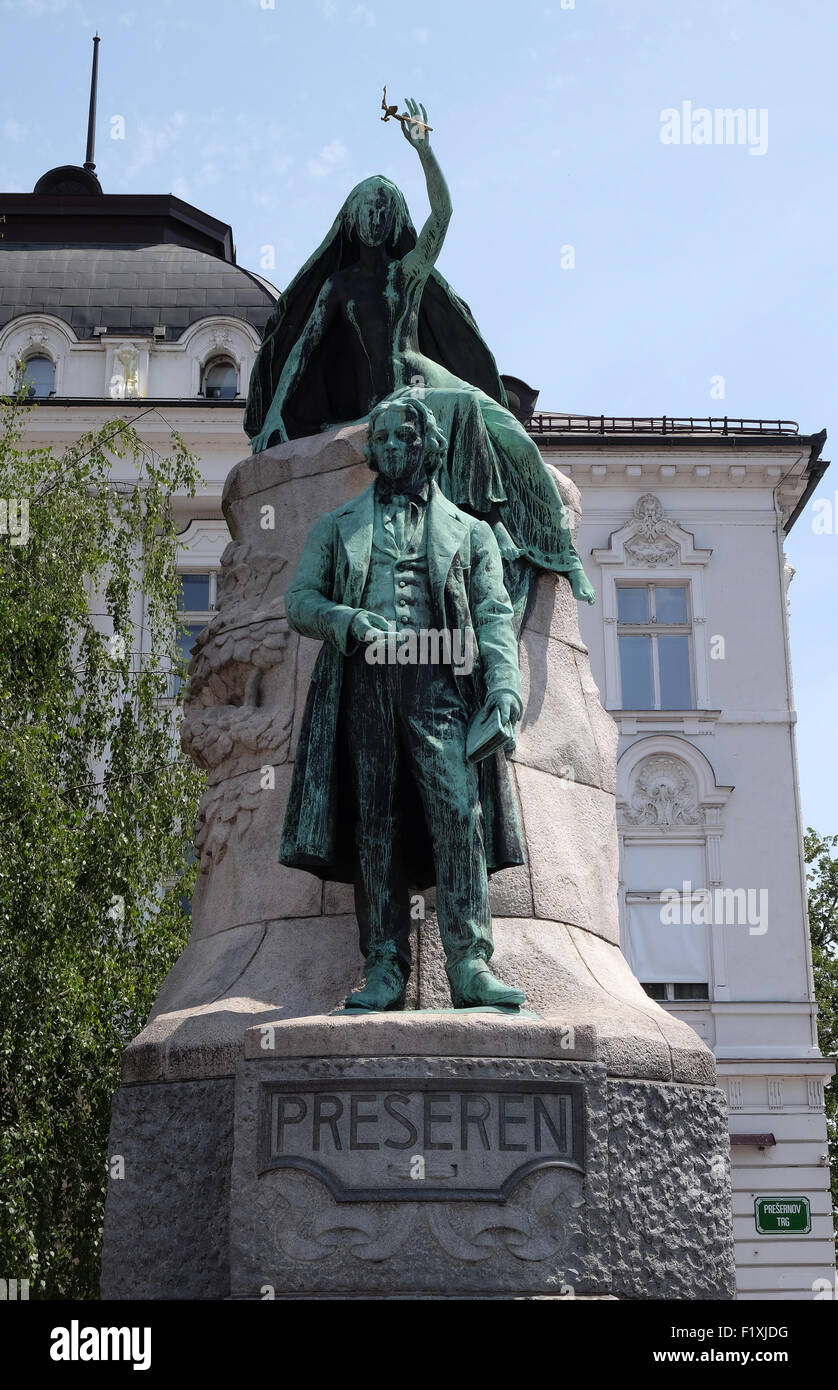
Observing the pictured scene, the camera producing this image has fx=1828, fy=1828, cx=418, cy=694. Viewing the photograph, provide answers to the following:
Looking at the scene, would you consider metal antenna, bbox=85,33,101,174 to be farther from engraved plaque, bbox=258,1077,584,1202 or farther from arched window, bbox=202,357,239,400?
engraved plaque, bbox=258,1077,584,1202

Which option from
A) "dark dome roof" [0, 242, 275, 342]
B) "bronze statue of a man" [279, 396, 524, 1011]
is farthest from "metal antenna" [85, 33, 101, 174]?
"bronze statue of a man" [279, 396, 524, 1011]

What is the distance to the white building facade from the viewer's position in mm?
24766

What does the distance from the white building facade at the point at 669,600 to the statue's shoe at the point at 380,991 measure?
1894 cm

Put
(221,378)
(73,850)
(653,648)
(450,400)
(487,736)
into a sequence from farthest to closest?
(221,378) < (653,648) < (73,850) < (450,400) < (487,736)

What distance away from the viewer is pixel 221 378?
1086 inches

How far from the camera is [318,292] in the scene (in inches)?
326

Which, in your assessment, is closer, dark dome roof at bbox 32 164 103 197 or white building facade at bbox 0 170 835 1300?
white building facade at bbox 0 170 835 1300

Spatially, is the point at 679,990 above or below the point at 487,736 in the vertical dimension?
above

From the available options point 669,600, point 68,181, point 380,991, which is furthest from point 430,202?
point 68,181

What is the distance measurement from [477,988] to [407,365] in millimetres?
3225

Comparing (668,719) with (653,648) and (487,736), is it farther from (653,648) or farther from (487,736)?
(487,736)

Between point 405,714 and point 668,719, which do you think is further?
point 668,719
